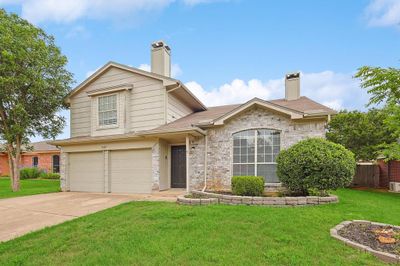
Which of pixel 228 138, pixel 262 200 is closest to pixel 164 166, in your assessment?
pixel 228 138

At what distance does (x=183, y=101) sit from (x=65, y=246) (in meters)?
10.1

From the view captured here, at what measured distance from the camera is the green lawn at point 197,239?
4188 millimetres

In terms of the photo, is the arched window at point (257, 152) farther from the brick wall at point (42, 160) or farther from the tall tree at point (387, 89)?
the brick wall at point (42, 160)

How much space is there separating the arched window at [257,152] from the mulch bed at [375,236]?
449cm

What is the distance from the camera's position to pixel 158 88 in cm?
1224

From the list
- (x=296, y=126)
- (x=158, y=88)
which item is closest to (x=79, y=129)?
(x=158, y=88)

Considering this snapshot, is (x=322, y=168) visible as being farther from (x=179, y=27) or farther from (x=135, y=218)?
(x=179, y=27)

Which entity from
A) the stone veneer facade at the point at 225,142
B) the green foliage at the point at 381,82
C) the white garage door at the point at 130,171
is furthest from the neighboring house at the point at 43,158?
the green foliage at the point at 381,82

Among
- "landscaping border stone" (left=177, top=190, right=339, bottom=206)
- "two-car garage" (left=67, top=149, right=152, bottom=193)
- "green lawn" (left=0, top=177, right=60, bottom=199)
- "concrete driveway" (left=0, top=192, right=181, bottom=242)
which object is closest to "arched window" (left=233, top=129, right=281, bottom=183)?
"landscaping border stone" (left=177, top=190, right=339, bottom=206)

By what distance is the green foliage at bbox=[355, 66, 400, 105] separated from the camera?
14.0ft

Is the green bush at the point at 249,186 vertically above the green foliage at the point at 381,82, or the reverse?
the green foliage at the point at 381,82

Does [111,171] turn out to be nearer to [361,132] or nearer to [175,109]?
[175,109]

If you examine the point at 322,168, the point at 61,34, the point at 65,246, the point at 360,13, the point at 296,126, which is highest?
the point at 61,34

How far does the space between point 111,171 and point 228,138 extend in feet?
20.3
